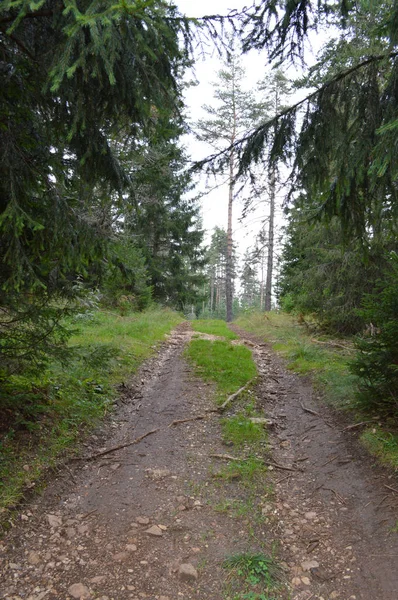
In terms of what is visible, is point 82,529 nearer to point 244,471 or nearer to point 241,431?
point 244,471

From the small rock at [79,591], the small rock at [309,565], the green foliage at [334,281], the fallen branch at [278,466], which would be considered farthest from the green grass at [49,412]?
the green foliage at [334,281]

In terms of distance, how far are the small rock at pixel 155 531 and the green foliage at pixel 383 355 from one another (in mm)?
2982

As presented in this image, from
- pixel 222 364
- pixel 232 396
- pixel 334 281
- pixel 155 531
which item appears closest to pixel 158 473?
pixel 155 531

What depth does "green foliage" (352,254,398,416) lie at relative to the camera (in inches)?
171

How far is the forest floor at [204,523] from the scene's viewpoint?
252cm

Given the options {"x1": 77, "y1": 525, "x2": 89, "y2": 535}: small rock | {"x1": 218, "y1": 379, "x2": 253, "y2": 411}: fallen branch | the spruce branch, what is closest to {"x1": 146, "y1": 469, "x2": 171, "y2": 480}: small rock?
{"x1": 77, "y1": 525, "x2": 89, "y2": 535}: small rock

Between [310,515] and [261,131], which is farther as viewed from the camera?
[261,131]

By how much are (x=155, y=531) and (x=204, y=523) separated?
1.42 ft

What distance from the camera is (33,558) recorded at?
8.82ft

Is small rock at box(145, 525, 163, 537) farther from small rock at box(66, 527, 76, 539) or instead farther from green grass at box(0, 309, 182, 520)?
green grass at box(0, 309, 182, 520)

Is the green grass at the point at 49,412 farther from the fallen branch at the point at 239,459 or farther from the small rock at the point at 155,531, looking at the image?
the fallen branch at the point at 239,459

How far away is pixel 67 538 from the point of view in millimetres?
2932

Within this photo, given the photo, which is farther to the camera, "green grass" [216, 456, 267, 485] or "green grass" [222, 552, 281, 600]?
"green grass" [216, 456, 267, 485]

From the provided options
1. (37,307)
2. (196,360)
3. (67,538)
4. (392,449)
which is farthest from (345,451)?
(196,360)
